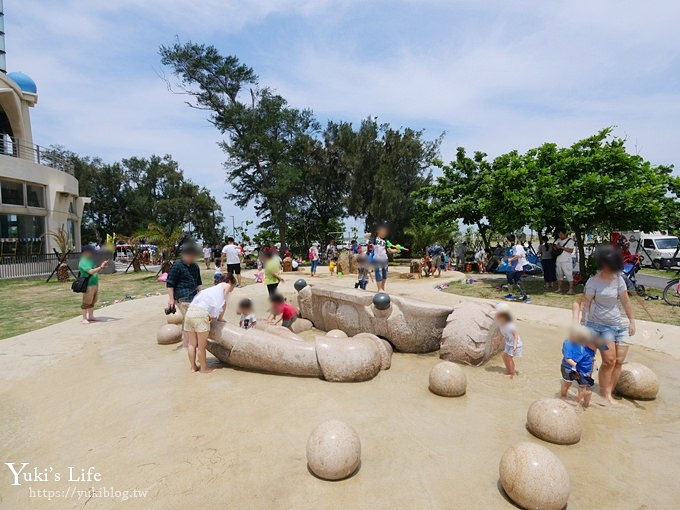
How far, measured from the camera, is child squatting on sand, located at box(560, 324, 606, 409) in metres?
4.62

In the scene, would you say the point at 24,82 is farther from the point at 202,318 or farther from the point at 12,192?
the point at 202,318

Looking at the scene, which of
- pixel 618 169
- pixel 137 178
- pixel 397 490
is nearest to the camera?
pixel 397 490

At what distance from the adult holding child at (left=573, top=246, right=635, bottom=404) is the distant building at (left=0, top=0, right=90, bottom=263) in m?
23.4

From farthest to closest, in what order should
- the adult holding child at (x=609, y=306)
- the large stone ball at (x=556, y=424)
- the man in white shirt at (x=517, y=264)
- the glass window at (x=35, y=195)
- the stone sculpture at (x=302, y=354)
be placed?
1. the glass window at (x=35, y=195)
2. the man in white shirt at (x=517, y=264)
3. the stone sculpture at (x=302, y=354)
4. the adult holding child at (x=609, y=306)
5. the large stone ball at (x=556, y=424)

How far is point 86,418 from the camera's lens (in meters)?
4.62

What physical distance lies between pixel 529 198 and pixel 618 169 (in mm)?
2935

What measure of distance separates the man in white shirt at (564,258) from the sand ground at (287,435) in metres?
5.99

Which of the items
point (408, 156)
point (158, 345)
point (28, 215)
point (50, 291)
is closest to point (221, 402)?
point (158, 345)

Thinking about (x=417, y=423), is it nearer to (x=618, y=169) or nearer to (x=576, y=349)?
(x=576, y=349)

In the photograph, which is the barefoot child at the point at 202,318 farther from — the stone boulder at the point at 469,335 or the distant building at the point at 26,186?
the distant building at the point at 26,186

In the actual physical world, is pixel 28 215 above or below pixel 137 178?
below

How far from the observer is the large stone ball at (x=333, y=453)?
337 centimetres

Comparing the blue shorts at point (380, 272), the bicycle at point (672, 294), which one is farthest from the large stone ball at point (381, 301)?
the bicycle at point (672, 294)

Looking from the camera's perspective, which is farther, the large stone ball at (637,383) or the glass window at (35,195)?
the glass window at (35,195)
